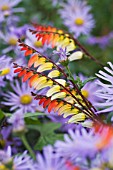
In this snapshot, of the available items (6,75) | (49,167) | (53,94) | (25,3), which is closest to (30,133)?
(6,75)

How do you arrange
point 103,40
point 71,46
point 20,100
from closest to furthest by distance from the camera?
point 71,46 < point 20,100 < point 103,40

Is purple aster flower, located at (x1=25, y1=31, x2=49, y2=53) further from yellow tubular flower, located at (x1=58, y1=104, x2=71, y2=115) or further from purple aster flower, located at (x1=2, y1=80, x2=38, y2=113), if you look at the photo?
yellow tubular flower, located at (x1=58, y1=104, x2=71, y2=115)

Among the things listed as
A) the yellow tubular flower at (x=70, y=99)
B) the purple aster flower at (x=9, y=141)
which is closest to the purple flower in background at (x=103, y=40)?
the purple aster flower at (x=9, y=141)

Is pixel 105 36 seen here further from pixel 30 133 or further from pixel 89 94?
pixel 30 133

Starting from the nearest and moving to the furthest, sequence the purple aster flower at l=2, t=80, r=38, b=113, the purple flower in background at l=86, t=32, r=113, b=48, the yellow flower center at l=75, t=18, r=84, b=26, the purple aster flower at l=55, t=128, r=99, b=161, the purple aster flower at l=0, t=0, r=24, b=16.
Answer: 1. the purple aster flower at l=55, t=128, r=99, b=161
2. the purple aster flower at l=2, t=80, r=38, b=113
3. the purple aster flower at l=0, t=0, r=24, b=16
4. the yellow flower center at l=75, t=18, r=84, b=26
5. the purple flower in background at l=86, t=32, r=113, b=48

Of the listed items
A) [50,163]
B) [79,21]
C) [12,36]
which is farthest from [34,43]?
[50,163]

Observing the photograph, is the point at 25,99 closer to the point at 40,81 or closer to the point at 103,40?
the point at 40,81

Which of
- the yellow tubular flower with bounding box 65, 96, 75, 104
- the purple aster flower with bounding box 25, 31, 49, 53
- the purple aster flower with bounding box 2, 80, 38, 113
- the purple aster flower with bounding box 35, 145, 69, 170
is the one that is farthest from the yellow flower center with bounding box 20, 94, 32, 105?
the purple aster flower with bounding box 35, 145, 69, 170
